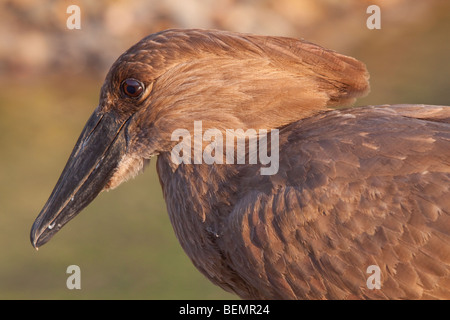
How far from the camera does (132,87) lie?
355 centimetres

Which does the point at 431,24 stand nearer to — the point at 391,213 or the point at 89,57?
the point at 89,57

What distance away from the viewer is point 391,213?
3162 mm

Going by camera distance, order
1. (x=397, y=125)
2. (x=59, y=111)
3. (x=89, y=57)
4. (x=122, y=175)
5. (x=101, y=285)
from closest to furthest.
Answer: (x=397, y=125)
(x=122, y=175)
(x=101, y=285)
(x=59, y=111)
(x=89, y=57)

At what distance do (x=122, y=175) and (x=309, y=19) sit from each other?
582 cm

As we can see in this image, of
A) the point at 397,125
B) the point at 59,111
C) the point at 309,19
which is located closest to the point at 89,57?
the point at 59,111

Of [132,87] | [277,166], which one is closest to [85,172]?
[132,87]

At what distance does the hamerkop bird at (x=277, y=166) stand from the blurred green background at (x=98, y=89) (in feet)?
7.74

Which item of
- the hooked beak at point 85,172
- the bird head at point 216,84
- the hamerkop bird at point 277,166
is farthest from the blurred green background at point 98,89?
the bird head at point 216,84

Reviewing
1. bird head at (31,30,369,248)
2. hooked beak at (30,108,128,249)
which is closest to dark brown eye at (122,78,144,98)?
bird head at (31,30,369,248)

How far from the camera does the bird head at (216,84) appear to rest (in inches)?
139

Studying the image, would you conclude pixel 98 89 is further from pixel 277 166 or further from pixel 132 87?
pixel 277 166

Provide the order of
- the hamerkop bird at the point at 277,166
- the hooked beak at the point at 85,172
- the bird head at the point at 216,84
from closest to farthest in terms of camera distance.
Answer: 1. the hamerkop bird at the point at 277,166
2. the bird head at the point at 216,84
3. the hooked beak at the point at 85,172

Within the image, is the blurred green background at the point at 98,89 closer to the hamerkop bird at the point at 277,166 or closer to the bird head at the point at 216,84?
the hamerkop bird at the point at 277,166

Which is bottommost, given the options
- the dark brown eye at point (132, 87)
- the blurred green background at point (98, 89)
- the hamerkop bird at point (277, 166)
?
the hamerkop bird at point (277, 166)
